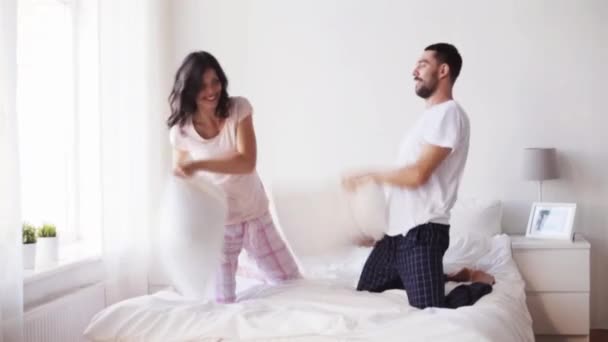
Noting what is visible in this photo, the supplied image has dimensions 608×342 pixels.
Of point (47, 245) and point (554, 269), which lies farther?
point (554, 269)

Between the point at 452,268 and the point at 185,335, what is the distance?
4.49ft

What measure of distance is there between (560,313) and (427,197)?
130cm

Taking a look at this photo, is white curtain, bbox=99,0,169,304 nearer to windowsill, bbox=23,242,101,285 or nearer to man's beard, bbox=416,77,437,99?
windowsill, bbox=23,242,101,285

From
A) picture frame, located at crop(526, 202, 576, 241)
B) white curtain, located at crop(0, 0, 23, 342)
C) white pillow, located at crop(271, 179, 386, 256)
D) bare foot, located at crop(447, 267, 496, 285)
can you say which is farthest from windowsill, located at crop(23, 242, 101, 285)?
picture frame, located at crop(526, 202, 576, 241)

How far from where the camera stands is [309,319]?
215 cm

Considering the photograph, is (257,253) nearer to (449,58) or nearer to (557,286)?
(449,58)

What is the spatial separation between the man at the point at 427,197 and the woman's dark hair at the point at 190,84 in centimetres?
75

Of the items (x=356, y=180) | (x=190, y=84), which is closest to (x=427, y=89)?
(x=356, y=180)

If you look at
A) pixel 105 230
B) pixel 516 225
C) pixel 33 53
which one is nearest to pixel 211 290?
pixel 105 230

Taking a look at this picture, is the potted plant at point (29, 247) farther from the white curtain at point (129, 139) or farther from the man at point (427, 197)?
the man at point (427, 197)

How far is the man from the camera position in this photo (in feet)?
8.20

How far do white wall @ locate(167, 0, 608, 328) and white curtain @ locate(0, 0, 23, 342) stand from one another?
1891mm

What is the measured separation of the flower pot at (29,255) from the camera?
2.77m

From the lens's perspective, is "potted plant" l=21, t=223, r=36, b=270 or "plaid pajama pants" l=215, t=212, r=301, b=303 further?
"potted plant" l=21, t=223, r=36, b=270
